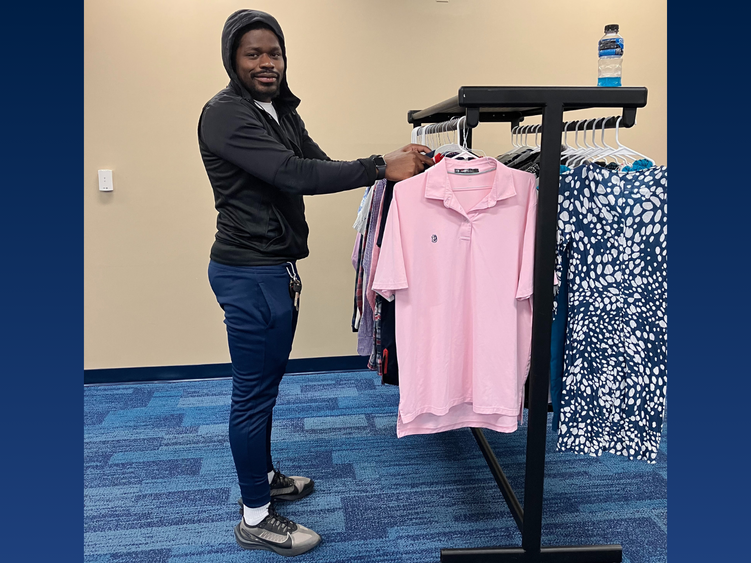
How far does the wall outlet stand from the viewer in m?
3.15

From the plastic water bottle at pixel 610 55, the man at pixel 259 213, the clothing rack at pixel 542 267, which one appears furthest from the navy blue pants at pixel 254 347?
the plastic water bottle at pixel 610 55

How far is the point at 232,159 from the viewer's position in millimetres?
1640

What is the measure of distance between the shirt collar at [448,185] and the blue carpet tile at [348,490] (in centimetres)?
108

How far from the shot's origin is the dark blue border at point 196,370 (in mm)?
3336

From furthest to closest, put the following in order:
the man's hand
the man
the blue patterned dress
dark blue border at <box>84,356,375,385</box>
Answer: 1. dark blue border at <box>84,356,375,385</box>
2. the man's hand
3. the man
4. the blue patterned dress

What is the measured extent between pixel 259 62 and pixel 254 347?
2.71ft

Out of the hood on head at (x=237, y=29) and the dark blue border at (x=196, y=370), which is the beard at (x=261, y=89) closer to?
the hood on head at (x=237, y=29)

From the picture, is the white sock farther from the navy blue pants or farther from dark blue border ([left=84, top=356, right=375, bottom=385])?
dark blue border ([left=84, top=356, right=375, bottom=385])

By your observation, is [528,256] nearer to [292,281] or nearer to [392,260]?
[392,260]

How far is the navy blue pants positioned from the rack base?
63cm

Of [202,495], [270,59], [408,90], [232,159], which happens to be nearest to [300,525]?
[202,495]

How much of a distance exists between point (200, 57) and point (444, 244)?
209cm

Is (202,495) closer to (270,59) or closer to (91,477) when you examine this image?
(91,477)

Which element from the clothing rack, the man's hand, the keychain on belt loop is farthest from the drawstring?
the clothing rack
